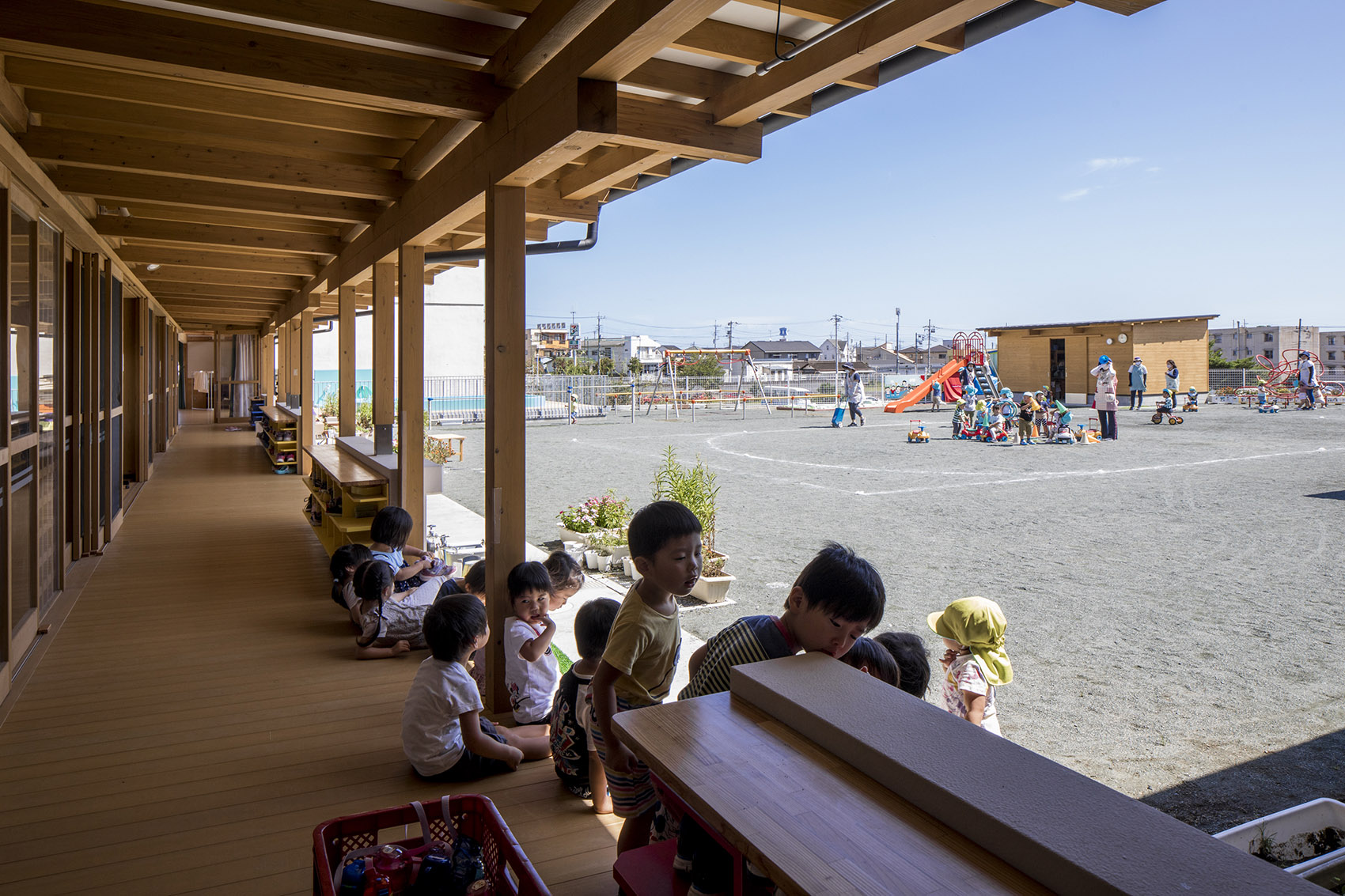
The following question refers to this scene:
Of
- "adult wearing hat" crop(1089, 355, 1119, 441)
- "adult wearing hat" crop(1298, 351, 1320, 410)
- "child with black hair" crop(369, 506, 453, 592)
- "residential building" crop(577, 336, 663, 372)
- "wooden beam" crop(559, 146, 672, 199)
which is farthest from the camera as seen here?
"residential building" crop(577, 336, 663, 372)

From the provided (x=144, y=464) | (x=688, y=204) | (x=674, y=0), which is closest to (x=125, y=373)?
(x=144, y=464)

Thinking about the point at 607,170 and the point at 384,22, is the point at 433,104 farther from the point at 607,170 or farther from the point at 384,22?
the point at 607,170

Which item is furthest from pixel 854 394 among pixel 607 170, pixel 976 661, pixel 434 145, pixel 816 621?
pixel 816 621

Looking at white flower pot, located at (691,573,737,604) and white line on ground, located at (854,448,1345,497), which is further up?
white line on ground, located at (854,448,1345,497)

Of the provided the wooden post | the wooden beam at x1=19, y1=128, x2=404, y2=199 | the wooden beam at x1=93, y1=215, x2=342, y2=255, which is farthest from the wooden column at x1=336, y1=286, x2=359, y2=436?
the wooden beam at x1=19, y1=128, x2=404, y2=199

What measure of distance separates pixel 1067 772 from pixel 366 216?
5732mm

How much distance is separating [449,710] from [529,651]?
0.51 meters

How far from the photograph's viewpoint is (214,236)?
22.6 feet

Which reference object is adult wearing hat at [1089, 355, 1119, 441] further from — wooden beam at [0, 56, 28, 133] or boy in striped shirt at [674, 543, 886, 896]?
wooden beam at [0, 56, 28, 133]

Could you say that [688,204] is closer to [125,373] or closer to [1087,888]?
[125,373]

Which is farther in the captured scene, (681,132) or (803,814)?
(681,132)

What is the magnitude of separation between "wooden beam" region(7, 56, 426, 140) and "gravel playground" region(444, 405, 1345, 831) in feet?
11.4

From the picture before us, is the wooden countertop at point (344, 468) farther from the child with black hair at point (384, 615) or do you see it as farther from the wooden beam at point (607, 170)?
the wooden beam at point (607, 170)

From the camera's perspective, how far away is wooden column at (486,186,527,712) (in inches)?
143
